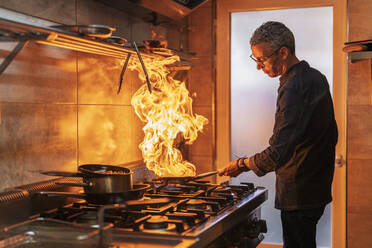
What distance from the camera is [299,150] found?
7.08 ft

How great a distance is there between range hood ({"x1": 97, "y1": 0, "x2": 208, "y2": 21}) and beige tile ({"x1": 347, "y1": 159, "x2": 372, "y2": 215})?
1.51 metres

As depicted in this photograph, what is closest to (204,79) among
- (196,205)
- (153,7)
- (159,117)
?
(159,117)

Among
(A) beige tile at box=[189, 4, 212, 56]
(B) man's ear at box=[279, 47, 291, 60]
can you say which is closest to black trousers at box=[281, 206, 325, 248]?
(B) man's ear at box=[279, 47, 291, 60]

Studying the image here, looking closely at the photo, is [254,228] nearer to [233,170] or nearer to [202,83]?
[233,170]

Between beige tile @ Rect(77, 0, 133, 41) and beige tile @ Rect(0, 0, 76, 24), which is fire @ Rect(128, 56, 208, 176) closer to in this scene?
beige tile @ Rect(77, 0, 133, 41)

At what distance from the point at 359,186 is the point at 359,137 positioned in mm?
331

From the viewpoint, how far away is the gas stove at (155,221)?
1.33 meters

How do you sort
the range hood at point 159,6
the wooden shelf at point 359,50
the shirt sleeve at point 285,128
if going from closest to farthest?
the shirt sleeve at point 285,128
the range hood at point 159,6
the wooden shelf at point 359,50

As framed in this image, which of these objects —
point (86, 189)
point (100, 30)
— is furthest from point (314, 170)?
point (100, 30)

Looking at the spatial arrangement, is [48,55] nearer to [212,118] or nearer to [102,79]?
[102,79]

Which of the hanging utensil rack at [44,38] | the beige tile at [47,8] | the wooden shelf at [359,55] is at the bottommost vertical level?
the hanging utensil rack at [44,38]

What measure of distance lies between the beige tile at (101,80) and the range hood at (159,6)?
29cm

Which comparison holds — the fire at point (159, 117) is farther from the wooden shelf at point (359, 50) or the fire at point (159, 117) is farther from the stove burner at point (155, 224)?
the wooden shelf at point (359, 50)

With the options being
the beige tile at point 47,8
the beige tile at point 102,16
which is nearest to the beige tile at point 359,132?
the beige tile at point 102,16
